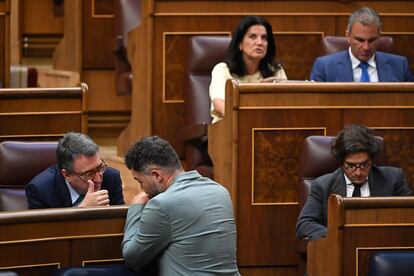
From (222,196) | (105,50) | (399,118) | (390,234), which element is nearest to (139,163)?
(222,196)

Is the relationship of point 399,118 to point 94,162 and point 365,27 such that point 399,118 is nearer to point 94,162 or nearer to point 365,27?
point 365,27

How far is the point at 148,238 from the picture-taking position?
1.74 m

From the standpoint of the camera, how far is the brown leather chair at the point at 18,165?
2.13m

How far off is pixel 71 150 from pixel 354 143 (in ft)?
1.56

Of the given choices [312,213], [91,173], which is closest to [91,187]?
[91,173]

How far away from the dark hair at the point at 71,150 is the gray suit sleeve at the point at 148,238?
27cm

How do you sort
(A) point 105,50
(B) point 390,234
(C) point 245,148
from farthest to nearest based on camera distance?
(A) point 105,50, (C) point 245,148, (B) point 390,234

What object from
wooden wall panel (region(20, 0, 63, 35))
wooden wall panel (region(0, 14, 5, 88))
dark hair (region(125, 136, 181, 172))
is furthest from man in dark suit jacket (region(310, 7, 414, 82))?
wooden wall panel (region(20, 0, 63, 35))

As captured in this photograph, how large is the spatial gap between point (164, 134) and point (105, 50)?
0.68 meters

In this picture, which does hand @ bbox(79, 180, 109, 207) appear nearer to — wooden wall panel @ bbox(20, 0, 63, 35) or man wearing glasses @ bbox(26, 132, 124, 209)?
man wearing glasses @ bbox(26, 132, 124, 209)

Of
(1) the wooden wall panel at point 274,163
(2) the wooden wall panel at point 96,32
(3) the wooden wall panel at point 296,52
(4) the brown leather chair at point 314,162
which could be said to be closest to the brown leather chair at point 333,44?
(3) the wooden wall panel at point 296,52

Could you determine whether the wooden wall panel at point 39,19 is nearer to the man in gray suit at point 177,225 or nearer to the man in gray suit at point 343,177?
the man in gray suit at point 343,177

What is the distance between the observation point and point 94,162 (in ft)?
6.57

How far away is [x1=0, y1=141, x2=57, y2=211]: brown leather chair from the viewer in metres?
2.13
